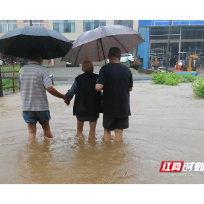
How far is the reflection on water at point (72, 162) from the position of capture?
327cm

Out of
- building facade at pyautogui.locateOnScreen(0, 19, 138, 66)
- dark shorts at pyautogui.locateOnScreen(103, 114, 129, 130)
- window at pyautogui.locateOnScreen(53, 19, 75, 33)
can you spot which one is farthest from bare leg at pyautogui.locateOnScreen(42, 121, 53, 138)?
window at pyautogui.locateOnScreen(53, 19, 75, 33)

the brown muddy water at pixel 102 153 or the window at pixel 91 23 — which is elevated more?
the window at pixel 91 23

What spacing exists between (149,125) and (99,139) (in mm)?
1728

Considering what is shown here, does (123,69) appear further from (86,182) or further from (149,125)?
(149,125)

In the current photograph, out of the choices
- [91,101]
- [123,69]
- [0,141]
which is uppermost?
[123,69]

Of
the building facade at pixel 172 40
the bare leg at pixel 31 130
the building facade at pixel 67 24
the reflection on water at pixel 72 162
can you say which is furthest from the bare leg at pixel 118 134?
the building facade at pixel 67 24

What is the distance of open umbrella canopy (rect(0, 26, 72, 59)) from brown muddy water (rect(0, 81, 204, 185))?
162cm

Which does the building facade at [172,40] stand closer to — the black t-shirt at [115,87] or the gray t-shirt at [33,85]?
the black t-shirt at [115,87]

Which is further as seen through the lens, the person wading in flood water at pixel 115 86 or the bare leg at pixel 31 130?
the bare leg at pixel 31 130

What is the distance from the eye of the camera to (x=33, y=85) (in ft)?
13.0

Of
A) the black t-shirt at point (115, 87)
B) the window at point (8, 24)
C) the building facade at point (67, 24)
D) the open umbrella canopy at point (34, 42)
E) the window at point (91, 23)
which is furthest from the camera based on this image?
the window at point (8, 24)

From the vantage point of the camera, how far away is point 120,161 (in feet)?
12.5

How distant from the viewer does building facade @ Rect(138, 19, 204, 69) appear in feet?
101
